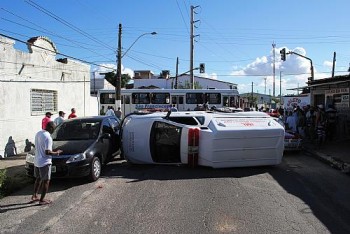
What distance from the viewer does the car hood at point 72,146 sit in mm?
9850

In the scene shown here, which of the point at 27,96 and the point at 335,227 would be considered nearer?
the point at 335,227

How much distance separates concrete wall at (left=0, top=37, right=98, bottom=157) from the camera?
14.6 meters

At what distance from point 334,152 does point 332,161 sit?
2.01m

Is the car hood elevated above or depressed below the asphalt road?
above

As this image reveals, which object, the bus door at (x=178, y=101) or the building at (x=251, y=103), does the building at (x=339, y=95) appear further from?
the building at (x=251, y=103)

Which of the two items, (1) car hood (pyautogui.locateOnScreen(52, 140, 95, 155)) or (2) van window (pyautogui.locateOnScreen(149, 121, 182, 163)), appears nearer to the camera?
(1) car hood (pyautogui.locateOnScreen(52, 140, 95, 155))

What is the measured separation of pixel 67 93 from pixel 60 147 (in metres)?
11.4

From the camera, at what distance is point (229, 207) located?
7391mm

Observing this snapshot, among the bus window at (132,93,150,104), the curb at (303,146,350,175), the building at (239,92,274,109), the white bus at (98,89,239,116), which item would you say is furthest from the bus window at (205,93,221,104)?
the curb at (303,146,350,175)

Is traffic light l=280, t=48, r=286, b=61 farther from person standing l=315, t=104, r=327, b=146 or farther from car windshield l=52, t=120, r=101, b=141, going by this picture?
car windshield l=52, t=120, r=101, b=141

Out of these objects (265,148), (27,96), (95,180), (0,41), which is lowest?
(95,180)

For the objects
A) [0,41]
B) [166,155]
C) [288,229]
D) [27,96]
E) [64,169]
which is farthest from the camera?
[27,96]

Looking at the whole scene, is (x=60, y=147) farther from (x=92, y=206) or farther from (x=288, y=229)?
(x=288, y=229)

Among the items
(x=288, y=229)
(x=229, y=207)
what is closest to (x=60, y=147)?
(x=229, y=207)
